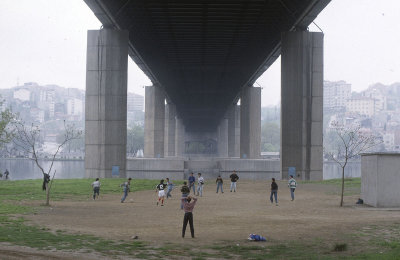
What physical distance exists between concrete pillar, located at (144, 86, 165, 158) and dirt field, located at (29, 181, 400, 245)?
6956 cm

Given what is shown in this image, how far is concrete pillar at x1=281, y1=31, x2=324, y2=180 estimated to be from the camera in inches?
2239

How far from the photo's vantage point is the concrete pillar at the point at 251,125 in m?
106

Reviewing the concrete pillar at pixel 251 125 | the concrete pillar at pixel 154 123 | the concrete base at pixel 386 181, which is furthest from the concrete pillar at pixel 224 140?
the concrete base at pixel 386 181

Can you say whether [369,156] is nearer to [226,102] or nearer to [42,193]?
[42,193]

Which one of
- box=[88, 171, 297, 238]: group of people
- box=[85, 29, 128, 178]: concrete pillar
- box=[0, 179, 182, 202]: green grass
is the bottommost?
box=[0, 179, 182, 202]: green grass

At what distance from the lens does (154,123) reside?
108m

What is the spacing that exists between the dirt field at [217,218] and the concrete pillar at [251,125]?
68.2 m

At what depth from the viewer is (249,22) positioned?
190ft

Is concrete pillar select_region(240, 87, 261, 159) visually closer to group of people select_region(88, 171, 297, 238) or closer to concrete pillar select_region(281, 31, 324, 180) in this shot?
concrete pillar select_region(281, 31, 324, 180)

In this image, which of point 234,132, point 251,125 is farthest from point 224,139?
point 251,125

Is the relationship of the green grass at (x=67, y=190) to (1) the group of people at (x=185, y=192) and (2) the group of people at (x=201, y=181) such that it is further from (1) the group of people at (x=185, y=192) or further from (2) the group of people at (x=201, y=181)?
(2) the group of people at (x=201, y=181)

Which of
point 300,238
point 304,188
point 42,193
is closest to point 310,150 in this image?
point 304,188

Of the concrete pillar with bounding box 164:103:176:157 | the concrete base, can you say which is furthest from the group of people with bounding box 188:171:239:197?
the concrete pillar with bounding box 164:103:176:157

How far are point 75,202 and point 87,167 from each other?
2160cm
